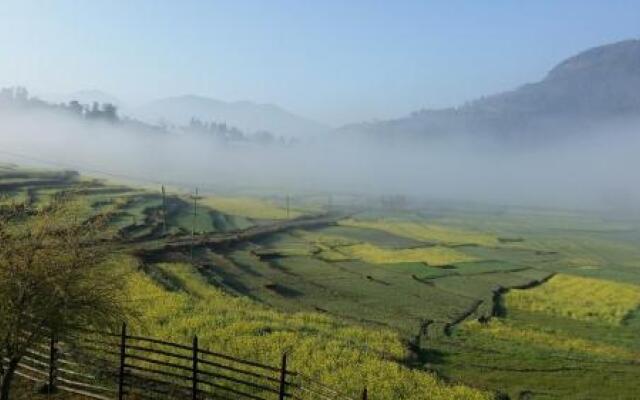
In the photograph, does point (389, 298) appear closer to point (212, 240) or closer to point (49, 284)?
point (212, 240)

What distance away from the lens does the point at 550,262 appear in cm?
7850

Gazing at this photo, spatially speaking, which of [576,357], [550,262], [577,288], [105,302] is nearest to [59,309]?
[105,302]

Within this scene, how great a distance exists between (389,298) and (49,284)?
3374 cm

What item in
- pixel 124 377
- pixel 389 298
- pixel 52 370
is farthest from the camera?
pixel 389 298

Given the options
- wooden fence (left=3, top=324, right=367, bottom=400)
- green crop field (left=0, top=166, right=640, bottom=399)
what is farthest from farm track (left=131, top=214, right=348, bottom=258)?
wooden fence (left=3, top=324, right=367, bottom=400)

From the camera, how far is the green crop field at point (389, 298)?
1160 inches

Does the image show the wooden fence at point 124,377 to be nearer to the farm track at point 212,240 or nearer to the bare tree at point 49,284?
the bare tree at point 49,284

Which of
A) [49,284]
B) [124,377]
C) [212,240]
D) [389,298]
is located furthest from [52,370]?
[212,240]

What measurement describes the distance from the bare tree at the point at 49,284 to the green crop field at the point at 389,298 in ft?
5.83

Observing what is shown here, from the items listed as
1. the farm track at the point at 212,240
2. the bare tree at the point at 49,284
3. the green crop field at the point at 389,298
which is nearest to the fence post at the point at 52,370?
the bare tree at the point at 49,284

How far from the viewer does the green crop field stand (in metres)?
29.5

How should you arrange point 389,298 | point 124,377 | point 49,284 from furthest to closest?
1. point 389,298
2. point 124,377
3. point 49,284

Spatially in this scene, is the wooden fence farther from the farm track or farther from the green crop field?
the farm track

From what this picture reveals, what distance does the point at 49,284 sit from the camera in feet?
61.2
